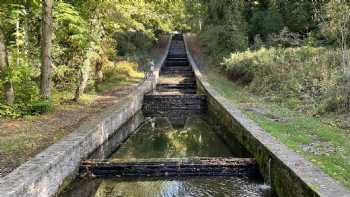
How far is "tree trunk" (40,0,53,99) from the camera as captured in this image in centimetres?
1378

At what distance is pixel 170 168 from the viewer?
10.1m

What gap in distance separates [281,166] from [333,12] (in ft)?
30.6

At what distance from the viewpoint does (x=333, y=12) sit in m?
15.8

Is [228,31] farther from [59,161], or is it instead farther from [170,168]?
[59,161]

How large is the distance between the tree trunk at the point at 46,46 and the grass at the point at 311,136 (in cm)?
610

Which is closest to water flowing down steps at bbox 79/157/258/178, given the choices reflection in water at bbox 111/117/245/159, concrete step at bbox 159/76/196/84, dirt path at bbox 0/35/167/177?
dirt path at bbox 0/35/167/177

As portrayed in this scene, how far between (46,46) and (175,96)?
A: 7806mm

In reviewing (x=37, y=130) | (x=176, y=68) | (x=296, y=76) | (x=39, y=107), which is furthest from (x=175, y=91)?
(x=37, y=130)

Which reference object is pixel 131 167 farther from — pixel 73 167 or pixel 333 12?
pixel 333 12

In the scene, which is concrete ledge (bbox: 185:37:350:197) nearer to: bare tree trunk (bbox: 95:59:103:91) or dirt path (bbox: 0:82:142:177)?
dirt path (bbox: 0:82:142:177)

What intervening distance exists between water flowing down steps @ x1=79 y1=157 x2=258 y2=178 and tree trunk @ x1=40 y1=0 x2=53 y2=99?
15.8 feet

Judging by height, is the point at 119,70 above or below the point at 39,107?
above

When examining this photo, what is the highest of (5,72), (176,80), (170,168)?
(5,72)

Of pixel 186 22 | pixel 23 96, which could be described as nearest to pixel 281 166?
pixel 23 96
